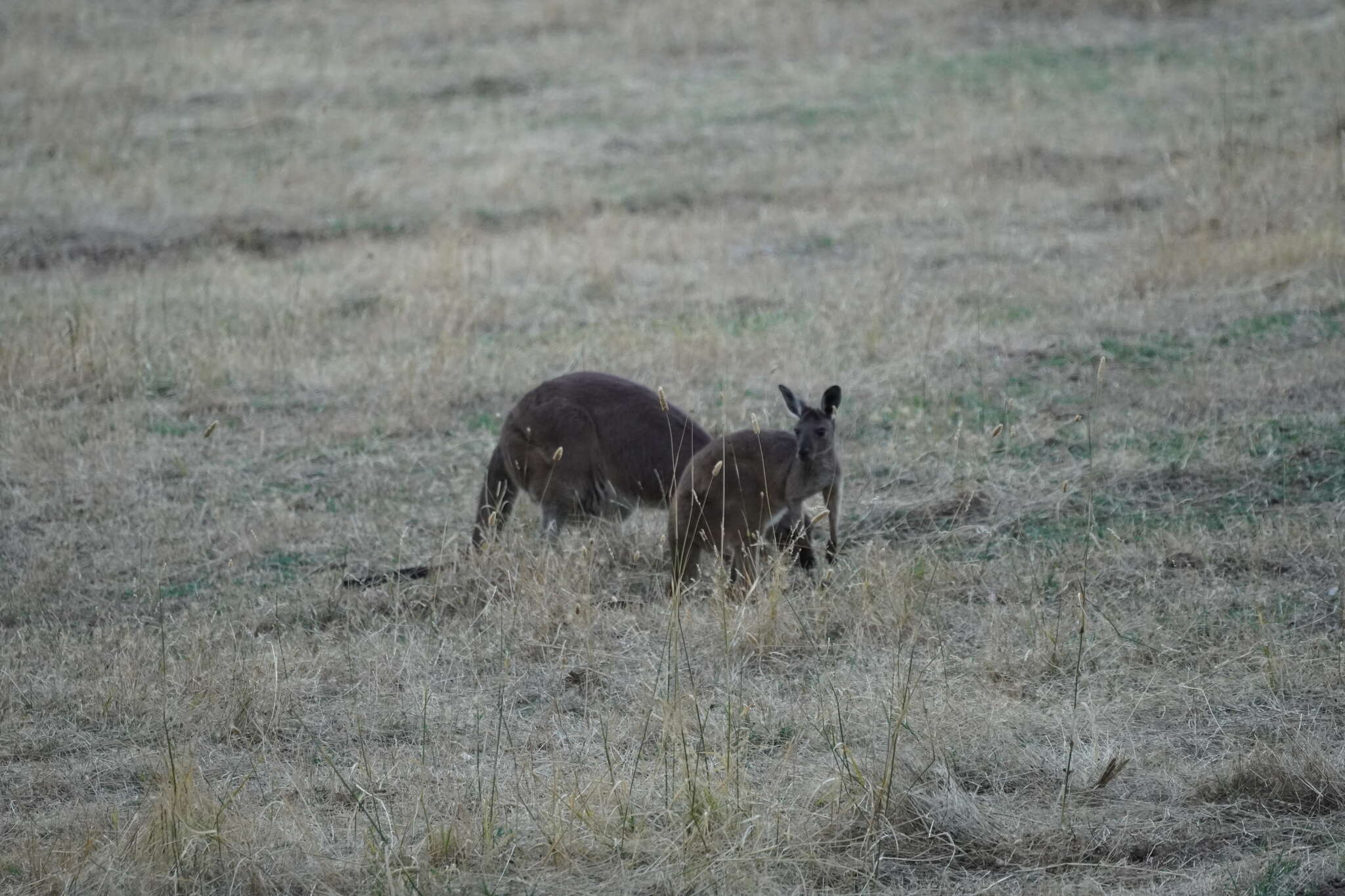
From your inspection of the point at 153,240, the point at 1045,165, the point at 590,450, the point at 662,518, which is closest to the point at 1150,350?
the point at 662,518

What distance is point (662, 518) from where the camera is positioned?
670 cm

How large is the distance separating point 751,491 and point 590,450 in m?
0.83

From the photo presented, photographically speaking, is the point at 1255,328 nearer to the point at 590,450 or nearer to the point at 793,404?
the point at 793,404

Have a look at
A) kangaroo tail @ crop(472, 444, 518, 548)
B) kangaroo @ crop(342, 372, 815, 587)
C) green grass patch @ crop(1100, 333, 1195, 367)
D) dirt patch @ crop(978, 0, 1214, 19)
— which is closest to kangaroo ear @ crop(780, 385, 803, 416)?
kangaroo @ crop(342, 372, 815, 587)

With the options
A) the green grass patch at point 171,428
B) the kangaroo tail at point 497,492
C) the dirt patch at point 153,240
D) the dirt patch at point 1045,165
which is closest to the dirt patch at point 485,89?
the dirt patch at point 153,240

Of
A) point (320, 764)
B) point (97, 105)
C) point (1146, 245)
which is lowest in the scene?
point (320, 764)

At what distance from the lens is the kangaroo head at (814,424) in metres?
5.33

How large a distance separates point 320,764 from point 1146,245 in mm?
7868

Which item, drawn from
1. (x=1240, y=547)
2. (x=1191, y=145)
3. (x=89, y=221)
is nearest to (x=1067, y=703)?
(x=1240, y=547)

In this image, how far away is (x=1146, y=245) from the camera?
1027 centimetres

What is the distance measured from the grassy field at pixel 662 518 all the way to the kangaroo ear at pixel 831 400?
0.64m

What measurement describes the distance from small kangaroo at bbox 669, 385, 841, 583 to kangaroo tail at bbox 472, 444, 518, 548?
3.03 ft

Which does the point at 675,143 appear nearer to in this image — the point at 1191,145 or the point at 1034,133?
the point at 1034,133

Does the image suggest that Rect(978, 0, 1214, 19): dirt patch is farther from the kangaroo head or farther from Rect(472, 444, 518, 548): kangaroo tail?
the kangaroo head
